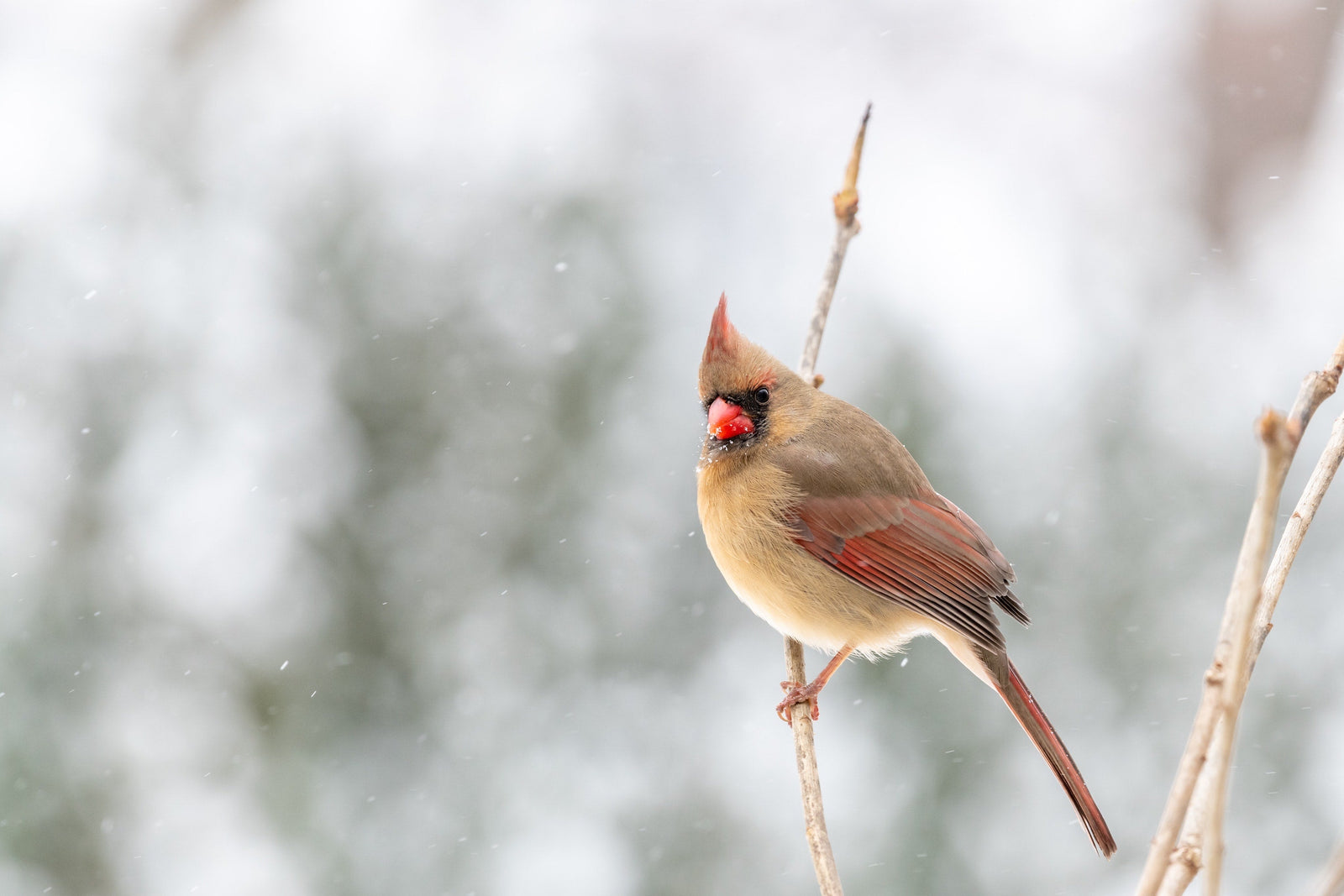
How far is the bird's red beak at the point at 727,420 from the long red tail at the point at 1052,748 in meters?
0.63

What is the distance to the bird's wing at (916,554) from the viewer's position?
2123 mm

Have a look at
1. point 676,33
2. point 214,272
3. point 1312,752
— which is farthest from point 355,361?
point 676,33

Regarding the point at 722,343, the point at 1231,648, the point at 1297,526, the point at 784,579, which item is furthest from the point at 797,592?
the point at 1231,648

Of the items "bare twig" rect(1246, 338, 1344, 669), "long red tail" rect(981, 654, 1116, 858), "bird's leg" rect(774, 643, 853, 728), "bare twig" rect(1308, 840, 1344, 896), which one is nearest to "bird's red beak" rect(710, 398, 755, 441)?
"bird's leg" rect(774, 643, 853, 728)

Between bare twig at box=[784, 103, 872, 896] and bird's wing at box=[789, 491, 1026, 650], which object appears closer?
bare twig at box=[784, 103, 872, 896]

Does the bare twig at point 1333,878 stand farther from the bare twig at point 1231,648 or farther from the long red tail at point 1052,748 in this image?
the long red tail at point 1052,748

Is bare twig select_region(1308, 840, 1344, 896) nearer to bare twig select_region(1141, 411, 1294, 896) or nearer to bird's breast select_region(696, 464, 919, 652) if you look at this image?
bare twig select_region(1141, 411, 1294, 896)

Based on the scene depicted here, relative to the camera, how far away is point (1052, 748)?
1.91 metres

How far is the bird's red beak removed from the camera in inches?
87.4

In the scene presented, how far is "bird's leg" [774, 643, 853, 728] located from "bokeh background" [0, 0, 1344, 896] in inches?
45.4

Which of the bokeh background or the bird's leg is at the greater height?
the bokeh background

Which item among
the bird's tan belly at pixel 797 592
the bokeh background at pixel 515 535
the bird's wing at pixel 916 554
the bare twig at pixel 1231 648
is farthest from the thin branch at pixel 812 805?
the bokeh background at pixel 515 535

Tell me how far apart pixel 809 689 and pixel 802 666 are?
19 centimetres

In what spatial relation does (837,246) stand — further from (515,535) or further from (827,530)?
(515,535)
